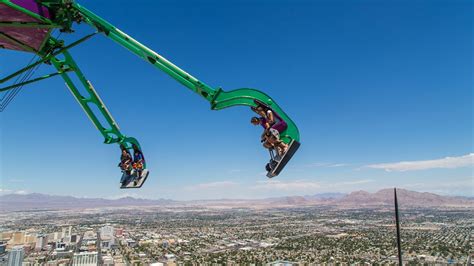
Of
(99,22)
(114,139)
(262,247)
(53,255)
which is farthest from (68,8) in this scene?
(262,247)

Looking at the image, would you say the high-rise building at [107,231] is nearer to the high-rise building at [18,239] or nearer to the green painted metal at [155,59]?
the high-rise building at [18,239]

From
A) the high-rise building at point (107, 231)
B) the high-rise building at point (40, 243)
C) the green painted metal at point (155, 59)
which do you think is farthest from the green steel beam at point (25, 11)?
the high-rise building at point (107, 231)

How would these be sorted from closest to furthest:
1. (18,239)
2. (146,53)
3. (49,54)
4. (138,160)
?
1. (146,53)
2. (49,54)
3. (138,160)
4. (18,239)

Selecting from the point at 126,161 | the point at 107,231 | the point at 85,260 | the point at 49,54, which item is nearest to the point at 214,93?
the point at 49,54

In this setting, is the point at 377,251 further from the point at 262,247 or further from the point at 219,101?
the point at 219,101

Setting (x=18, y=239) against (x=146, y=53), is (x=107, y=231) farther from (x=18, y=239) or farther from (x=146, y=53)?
(x=146, y=53)
